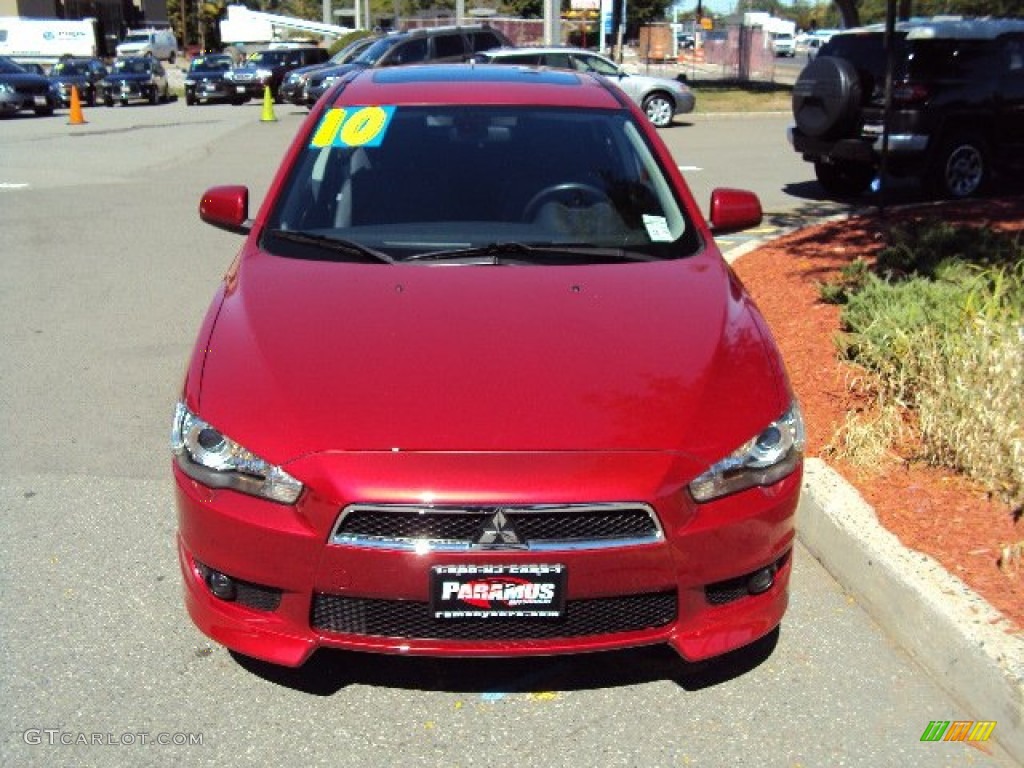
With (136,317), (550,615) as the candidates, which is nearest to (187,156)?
(136,317)

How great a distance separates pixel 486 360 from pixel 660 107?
764 inches

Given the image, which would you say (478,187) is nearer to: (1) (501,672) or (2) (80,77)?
(1) (501,672)

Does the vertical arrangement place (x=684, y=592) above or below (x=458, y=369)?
below

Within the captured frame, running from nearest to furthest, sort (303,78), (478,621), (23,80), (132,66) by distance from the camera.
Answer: (478,621), (303,78), (23,80), (132,66)

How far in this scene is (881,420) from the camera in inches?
189

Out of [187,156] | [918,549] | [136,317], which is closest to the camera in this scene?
[918,549]

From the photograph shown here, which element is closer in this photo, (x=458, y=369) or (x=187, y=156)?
(x=458, y=369)

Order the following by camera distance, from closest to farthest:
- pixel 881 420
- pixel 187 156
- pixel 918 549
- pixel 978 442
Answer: pixel 918 549
pixel 978 442
pixel 881 420
pixel 187 156

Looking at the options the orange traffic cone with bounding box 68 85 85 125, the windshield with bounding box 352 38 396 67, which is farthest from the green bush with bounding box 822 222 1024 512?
the orange traffic cone with bounding box 68 85 85 125

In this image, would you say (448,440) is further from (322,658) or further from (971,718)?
(971,718)

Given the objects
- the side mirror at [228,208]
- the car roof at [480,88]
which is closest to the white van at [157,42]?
the car roof at [480,88]

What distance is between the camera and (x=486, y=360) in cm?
345

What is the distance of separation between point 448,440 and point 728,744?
1.20m

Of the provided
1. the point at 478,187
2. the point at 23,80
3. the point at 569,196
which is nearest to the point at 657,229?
the point at 569,196
